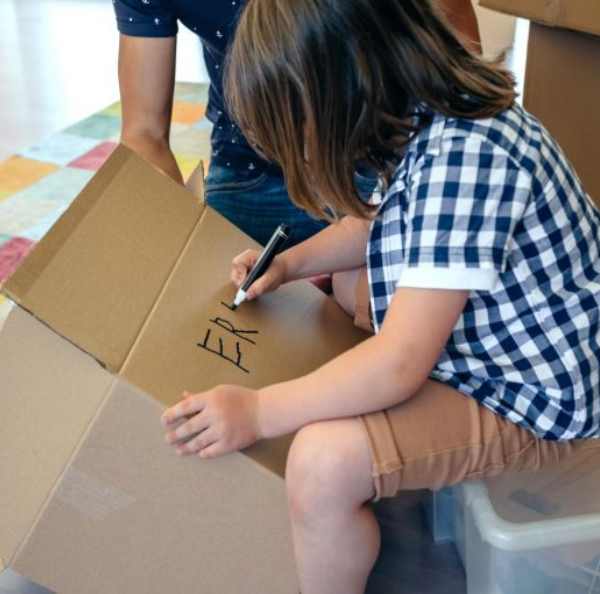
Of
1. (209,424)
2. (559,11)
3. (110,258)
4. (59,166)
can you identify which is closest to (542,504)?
(209,424)

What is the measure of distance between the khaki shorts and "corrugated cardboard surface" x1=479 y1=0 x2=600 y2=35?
535mm

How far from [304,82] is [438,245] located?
16 cm

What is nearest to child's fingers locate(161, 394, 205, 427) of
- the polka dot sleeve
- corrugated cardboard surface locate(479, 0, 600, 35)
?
the polka dot sleeve

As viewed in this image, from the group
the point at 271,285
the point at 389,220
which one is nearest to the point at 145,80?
the point at 271,285

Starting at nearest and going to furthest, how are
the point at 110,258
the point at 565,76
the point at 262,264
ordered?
the point at 110,258 → the point at 262,264 → the point at 565,76

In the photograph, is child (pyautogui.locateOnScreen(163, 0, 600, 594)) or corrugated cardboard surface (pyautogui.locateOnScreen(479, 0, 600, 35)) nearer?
child (pyautogui.locateOnScreen(163, 0, 600, 594))

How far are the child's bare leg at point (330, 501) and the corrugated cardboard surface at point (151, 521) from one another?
3 cm

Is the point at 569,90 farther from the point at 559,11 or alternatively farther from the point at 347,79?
the point at 347,79

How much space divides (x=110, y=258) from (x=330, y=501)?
10.9 inches

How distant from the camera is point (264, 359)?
770 millimetres

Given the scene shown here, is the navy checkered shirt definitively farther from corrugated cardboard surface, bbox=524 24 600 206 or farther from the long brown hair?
corrugated cardboard surface, bbox=524 24 600 206

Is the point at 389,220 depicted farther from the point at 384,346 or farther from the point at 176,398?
the point at 176,398

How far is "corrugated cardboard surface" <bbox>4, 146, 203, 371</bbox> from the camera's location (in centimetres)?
64

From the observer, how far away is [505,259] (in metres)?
0.63
